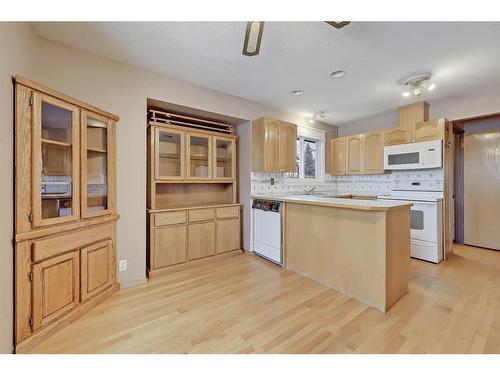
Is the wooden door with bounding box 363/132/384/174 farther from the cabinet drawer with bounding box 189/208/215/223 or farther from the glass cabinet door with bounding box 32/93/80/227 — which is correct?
the glass cabinet door with bounding box 32/93/80/227

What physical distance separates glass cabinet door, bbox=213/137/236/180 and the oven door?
282cm

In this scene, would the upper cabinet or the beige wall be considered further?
the upper cabinet

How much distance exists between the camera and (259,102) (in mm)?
3617

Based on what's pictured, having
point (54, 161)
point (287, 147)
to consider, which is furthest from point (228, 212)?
point (54, 161)

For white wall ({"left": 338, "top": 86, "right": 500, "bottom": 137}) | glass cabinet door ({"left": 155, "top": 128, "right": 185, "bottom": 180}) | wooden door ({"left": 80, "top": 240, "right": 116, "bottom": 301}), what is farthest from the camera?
white wall ({"left": 338, "top": 86, "right": 500, "bottom": 137})

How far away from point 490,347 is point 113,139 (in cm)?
351

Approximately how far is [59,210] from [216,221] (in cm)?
186

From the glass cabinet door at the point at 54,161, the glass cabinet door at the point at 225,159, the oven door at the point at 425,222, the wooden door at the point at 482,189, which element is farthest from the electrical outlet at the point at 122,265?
the wooden door at the point at 482,189

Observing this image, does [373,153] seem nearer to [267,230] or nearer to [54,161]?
[267,230]

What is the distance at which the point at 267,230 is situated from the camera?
3.29 meters

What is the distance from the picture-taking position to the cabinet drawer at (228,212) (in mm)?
3379

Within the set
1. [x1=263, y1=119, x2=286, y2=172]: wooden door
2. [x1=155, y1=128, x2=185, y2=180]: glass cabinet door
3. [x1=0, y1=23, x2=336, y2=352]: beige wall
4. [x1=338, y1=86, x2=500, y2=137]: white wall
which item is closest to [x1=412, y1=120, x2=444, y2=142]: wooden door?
[x1=338, y1=86, x2=500, y2=137]: white wall

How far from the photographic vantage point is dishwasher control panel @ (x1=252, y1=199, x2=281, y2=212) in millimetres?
3143
